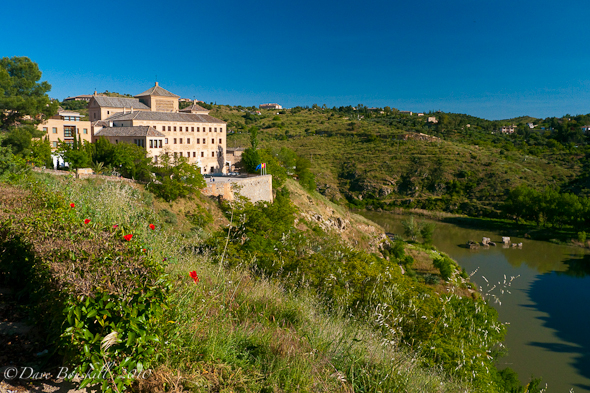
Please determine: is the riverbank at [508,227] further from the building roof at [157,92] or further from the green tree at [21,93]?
the green tree at [21,93]

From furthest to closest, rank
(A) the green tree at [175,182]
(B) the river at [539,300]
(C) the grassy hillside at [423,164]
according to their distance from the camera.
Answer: (C) the grassy hillside at [423,164], (A) the green tree at [175,182], (B) the river at [539,300]

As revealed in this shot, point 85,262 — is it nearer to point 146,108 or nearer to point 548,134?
point 146,108

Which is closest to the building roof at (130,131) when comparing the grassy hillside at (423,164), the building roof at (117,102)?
the building roof at (117,102)

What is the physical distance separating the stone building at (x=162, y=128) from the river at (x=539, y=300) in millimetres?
23321

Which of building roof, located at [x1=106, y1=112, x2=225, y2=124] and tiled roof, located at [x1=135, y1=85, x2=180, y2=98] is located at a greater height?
tiled roof, located at [x1=135, y1=85, x2=180, y2=98]

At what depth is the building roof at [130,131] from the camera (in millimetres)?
34188

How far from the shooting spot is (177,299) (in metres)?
3.88

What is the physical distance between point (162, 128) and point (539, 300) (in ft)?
115

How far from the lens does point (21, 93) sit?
26844mm

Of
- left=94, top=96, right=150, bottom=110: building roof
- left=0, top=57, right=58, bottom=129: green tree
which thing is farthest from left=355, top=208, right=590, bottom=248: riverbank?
left=0, top=57, right=58, bottom=129: green tree

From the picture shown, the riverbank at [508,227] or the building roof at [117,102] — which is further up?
the building roof at [117,102]

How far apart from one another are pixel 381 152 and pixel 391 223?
83.3 feet

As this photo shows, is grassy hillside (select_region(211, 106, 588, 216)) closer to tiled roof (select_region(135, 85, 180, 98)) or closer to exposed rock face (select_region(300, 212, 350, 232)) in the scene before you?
tiled roof (select_region(135, 85, 180, 98))

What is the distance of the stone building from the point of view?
3475cm
